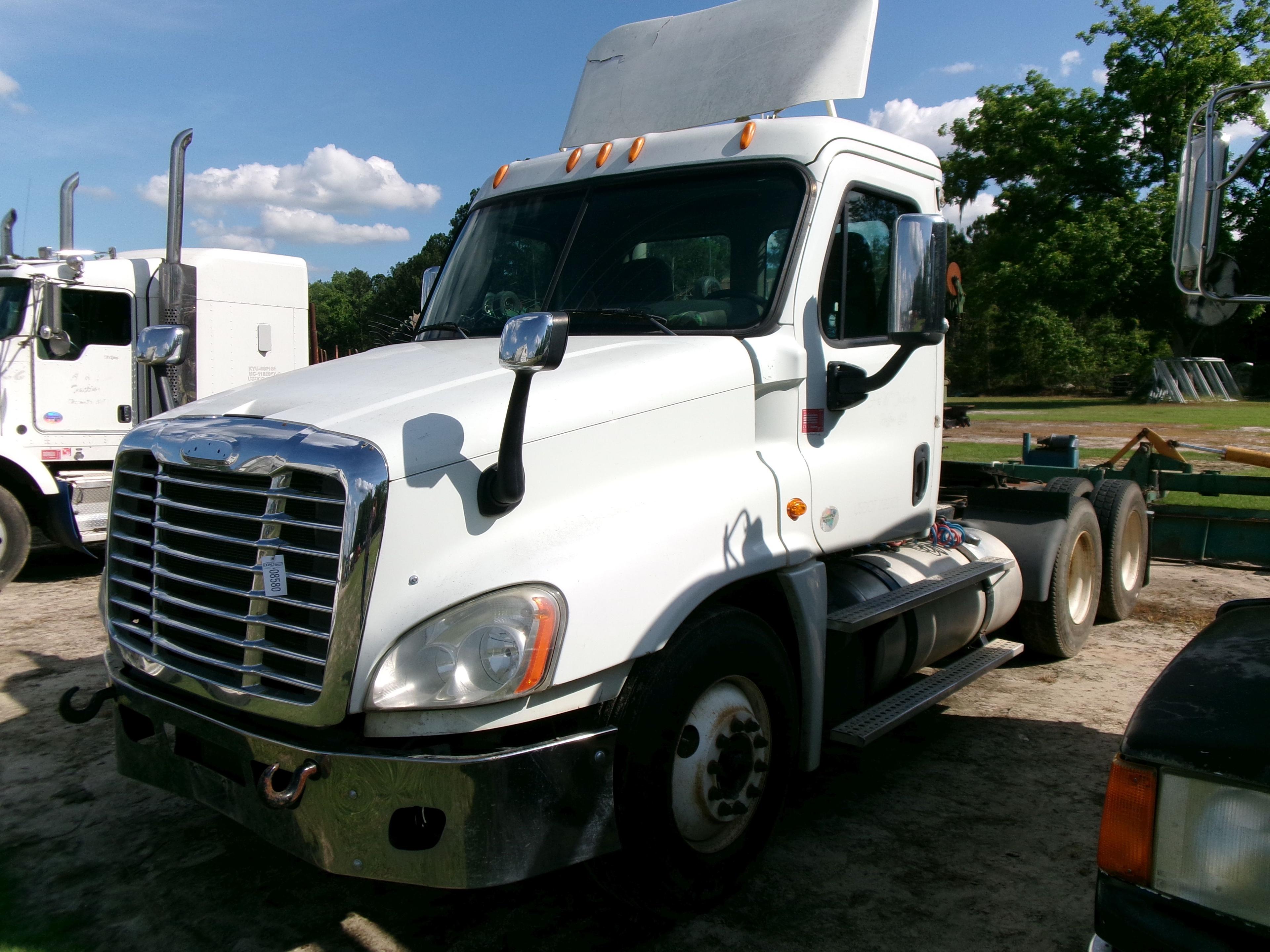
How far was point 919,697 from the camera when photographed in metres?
4.37

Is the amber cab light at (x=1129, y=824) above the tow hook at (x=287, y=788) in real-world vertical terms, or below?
above

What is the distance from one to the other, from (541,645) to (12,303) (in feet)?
28.7

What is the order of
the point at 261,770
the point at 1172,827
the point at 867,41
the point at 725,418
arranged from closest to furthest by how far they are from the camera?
the point at 1172,827
the point at 261,770
the point at 725,418
the point at 867,41

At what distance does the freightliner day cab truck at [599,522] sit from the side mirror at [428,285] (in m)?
0.14

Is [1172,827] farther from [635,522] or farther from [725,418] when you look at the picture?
[725,418]

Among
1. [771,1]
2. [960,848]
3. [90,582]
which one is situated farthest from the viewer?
[90,582]

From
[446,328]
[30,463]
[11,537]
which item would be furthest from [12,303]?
[446,328]

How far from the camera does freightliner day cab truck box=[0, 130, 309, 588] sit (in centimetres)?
903

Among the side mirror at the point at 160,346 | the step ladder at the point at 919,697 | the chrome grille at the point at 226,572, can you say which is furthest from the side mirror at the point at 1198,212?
the side mirror at the point at 160,346

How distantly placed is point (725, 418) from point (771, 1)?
2.31m

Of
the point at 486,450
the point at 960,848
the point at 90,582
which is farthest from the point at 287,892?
the point at 90,582

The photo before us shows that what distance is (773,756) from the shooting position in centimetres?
360

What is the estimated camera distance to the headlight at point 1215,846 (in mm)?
1894

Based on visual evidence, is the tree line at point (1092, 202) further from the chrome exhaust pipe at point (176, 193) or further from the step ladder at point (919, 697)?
the step ladder at point (919, 697)
